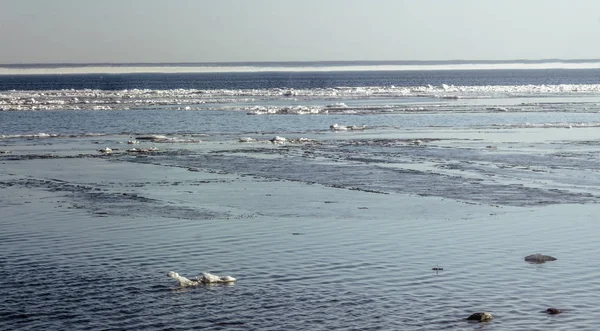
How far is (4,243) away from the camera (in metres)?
18.0

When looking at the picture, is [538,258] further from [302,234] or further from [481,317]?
[302,234]

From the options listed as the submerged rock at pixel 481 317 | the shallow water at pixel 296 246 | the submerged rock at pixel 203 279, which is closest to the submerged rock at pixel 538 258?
the shallow water at pixel 296 246

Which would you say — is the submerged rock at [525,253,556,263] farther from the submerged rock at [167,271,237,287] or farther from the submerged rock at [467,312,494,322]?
the submerged rock at [167,271,237,287]

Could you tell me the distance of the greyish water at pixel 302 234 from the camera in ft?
43.5

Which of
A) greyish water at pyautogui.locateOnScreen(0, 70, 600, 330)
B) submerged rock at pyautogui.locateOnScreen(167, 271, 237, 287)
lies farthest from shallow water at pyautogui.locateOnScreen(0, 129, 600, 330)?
submerged rock at pyautogui.locateOnScreen(167, 271, 237, 287)

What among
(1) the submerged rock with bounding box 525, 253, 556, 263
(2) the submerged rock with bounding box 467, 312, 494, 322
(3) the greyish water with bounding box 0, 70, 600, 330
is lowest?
(3) the greyish water with bounding box 0, 70, 600, 330

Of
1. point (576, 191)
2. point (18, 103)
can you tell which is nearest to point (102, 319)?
point (576, 191)

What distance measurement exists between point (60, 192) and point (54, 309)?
1246cm

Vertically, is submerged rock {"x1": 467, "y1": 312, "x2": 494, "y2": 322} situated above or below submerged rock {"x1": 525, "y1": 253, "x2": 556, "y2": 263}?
above

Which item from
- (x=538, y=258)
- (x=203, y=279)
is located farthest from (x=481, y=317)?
(x=203, y=279)

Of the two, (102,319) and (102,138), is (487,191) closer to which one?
(102,319)

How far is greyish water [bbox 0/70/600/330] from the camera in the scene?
43.5ft

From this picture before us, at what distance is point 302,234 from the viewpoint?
18781mm

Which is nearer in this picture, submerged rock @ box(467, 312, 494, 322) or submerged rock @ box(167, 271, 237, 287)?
submerged rock @ box(467, 312, 494, 322)
